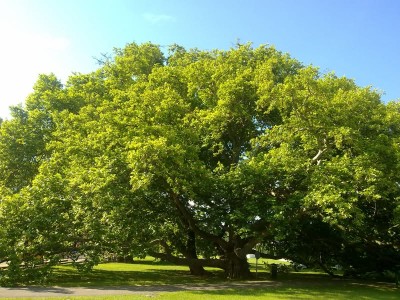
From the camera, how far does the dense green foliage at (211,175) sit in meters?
18.8

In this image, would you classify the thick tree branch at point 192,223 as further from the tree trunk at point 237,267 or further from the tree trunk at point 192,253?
the tree trunk at point 192,253

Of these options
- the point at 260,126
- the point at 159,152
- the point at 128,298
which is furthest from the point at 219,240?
the point at 128,298

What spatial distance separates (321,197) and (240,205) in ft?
16.0

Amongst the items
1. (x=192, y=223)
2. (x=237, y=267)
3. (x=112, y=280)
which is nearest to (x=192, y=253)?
(x=237, y=267)

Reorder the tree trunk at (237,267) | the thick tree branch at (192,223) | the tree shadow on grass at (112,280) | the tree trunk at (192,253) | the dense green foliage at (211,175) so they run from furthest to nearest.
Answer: the tree trunk at (192,253) < the tree trunk at (237,267) < the thick tree branch at (192,223) < the dense green foliage at (211,175) < the tree shadow on grass at (112,280)

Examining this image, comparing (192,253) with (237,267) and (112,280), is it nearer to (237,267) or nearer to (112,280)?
(237,267)

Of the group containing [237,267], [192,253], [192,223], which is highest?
[192,223]

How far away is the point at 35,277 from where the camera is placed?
712 inches

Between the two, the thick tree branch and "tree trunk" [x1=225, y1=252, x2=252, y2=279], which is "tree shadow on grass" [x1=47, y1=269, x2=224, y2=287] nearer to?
"tree trunk" [x1=225, y1=252, x2=252, y2=279]

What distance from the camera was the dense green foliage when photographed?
18.8 m

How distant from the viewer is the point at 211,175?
2094 cm

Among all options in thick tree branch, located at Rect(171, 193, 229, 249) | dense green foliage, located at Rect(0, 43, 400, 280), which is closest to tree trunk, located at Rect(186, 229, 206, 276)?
dense green foliage, located at Rect(0, 43, 400, 280)

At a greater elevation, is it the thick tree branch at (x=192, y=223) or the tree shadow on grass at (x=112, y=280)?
the thick tree branch at (x=192, y=223)

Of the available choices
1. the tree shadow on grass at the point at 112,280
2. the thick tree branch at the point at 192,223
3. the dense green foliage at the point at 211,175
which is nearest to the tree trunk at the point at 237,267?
the dense green foliage at the point at 211,175
